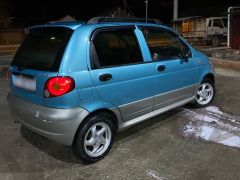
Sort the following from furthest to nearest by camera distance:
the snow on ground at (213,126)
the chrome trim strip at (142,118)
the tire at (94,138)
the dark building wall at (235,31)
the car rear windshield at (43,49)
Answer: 1. the dark building wall at (235,31)
2. the snow on ground at (213,126)
3. the chrome trim strip at (142,118)
4. the tire at (94,138)
5. the car rear windshield at (43,49)

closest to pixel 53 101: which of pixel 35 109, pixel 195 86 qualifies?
pixel 35 109

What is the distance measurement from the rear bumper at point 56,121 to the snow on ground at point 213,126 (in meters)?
1.78

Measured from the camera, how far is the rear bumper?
3324mm

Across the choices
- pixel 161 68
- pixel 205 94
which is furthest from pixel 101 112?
pixel 205 94

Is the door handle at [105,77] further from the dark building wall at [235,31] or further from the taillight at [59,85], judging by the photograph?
the dark building wall at [235,31]

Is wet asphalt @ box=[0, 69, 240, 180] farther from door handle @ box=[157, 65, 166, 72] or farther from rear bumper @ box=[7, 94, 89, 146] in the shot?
door handle @ box=[157, 65, 166, 72]

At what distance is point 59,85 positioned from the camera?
3279 millimetres

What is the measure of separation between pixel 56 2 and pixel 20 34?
17243mm

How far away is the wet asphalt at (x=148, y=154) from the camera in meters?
3.40

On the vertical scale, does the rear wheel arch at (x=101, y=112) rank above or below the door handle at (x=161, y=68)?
below

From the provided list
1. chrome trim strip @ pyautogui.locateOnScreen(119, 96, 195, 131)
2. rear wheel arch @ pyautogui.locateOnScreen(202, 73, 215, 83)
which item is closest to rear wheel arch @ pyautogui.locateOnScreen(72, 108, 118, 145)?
chrome trim strip @ pyautogui.locateOnScreen(119, 96, 195, 131)

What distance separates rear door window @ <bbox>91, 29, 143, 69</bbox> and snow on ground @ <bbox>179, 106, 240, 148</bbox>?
1.40m

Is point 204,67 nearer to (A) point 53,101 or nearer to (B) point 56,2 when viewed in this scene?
(A) point 53,101

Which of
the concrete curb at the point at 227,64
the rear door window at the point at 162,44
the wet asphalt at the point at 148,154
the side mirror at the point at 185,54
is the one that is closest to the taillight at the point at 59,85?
the wet asphalt at the point at 148,154
